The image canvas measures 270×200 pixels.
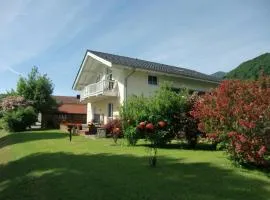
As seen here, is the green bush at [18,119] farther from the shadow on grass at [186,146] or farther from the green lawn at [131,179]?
the green lawn at [131,179]

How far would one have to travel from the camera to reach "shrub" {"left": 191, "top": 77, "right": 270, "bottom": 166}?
9648 mm

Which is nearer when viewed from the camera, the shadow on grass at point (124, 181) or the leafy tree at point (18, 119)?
the shadow on grass at point (124, 181)

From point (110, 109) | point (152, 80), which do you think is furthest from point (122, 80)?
point (110, 109)

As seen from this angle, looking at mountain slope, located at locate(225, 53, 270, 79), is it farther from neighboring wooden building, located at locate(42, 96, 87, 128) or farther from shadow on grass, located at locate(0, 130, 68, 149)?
shadow on grass, located at locate(0, 130, 68, 149)

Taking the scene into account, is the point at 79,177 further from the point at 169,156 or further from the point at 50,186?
the point at 169,156

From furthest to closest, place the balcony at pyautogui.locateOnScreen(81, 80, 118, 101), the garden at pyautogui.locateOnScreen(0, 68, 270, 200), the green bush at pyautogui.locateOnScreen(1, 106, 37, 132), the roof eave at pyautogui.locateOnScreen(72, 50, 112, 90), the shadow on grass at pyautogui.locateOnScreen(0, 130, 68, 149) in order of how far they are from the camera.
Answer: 1. the green bush at pyautogui.locateOnScreen(1, 106, 37, 132)
2. the balcony at pyautogui.locateOnScreen(81, 80, 118, 101)
3. the roof eave at pyautogui.locateOnScreen(72, 50, 112, 90)
4. the shadow on grass at pyautogui.locateOnScreen(0, 130, 68, 149)
5. the garden at pyautogui.locateOnScreen(0, 68, 270, 200)

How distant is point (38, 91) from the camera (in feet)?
138

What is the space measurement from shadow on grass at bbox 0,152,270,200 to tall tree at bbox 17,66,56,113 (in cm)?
3030

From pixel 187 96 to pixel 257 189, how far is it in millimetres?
9399

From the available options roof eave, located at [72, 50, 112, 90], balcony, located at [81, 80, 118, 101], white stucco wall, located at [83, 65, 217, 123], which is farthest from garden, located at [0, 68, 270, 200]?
balcony, located at [81, 80, 118, 101]

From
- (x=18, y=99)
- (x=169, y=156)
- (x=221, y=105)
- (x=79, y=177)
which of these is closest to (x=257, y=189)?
(x=221, y=105)

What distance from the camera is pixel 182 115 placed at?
16641mm

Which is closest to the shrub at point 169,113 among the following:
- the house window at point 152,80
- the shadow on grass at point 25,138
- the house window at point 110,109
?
the shadow on grass at point 25,138

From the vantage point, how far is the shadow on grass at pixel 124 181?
25.1 ft
